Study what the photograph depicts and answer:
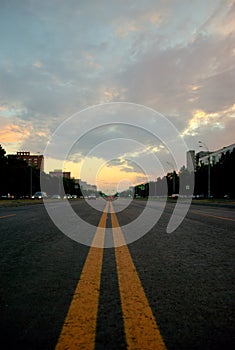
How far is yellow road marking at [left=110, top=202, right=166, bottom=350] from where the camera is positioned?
197cm

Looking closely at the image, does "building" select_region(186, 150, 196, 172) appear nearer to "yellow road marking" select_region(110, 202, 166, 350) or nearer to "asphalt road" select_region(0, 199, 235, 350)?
"asphalt road" select_region(0, 199, 235, 350)

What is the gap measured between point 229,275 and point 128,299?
4.79 feet

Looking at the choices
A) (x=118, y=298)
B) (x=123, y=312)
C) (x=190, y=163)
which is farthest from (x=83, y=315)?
(x=190, y=163)

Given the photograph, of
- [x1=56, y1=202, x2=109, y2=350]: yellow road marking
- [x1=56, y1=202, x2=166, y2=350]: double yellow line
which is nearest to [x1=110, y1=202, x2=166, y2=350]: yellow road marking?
[x1=56, y1=202, x2=166, y2=350]: double yellow line

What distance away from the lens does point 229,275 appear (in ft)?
11.9

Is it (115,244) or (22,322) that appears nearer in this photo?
(22,322)

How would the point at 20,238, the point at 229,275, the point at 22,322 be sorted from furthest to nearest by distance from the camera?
the point at 20,238
the point at 229,275
the point at 22,322

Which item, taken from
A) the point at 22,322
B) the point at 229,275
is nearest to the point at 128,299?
the point at 22,322

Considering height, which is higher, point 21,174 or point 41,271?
point 21,174

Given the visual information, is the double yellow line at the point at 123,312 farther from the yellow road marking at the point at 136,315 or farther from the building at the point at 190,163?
the building at the point at 190,163

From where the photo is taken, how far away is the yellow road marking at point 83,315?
198 centimetres

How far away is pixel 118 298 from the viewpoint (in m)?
2.81

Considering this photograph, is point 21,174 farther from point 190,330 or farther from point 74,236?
point 190,330

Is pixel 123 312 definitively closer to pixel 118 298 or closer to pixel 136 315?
A: pixel 136 315
